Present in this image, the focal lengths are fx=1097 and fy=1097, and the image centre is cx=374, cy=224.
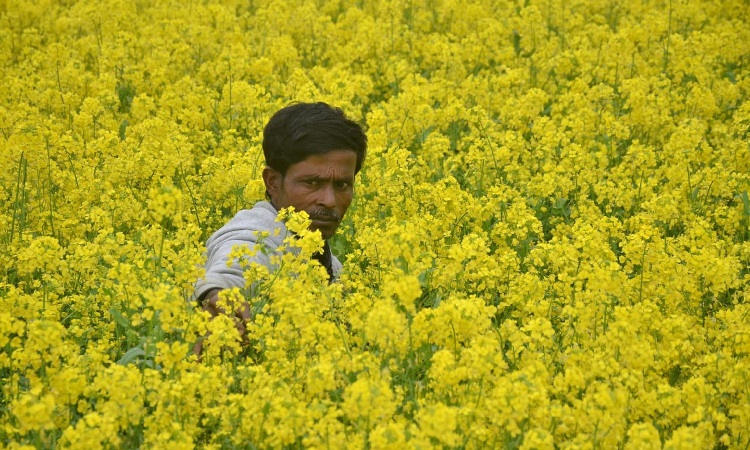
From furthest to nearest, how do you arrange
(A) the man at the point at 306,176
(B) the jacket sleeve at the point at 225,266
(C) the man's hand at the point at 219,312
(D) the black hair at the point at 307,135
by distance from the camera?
1. (D) the black hair at the point at 307,135
2. (A) the man at the point at 306,176
3. (B) the jacket sleeve at the point at 225,266
4. (C) the man's hand at the point at 219,312

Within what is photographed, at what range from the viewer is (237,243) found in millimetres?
5500

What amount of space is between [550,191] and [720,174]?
110 centimetres

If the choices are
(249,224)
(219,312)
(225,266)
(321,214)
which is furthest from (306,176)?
(219,312)

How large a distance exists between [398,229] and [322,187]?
141 centimetres

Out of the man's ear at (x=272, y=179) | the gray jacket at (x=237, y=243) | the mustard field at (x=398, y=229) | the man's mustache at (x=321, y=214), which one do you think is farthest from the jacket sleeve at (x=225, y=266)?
the man's ear at (x=272, y=179)

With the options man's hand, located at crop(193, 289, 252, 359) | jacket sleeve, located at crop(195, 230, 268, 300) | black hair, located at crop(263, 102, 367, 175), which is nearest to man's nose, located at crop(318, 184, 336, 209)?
black hair, located at crop(263, 102, 367, 175)

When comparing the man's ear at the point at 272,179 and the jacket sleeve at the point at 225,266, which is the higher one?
the man's ear at the point at 272,179

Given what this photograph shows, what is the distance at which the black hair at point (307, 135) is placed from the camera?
19.4 ft

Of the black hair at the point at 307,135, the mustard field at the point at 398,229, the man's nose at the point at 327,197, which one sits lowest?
the mustard field at the point at 398,229

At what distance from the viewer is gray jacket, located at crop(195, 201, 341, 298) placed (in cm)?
524

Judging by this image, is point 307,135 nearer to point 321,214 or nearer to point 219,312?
point 321,214

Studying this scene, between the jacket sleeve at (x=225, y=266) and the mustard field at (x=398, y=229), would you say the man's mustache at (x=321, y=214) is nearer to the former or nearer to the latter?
the mustard field at (x=398, y=229)

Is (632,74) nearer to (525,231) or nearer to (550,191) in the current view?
(550,191)

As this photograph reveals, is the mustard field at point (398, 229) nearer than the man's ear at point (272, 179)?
Yes
